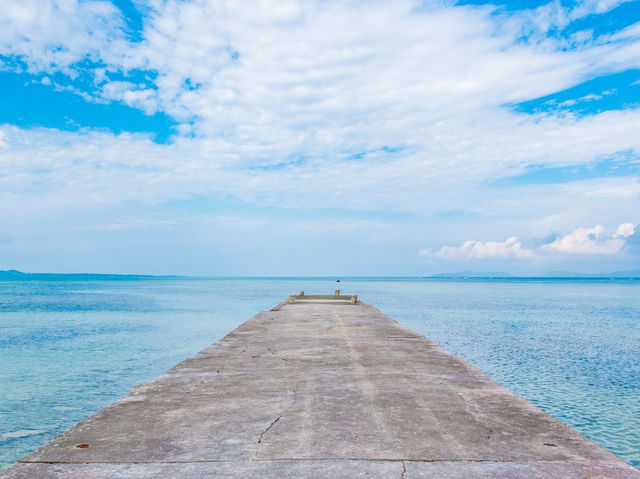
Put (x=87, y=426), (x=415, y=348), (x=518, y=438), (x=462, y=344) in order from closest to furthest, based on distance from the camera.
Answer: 1. (x=518, y=438)
2. (x=87, y=426)
3. (x=415, y=348)
4. (x=462, y=344)

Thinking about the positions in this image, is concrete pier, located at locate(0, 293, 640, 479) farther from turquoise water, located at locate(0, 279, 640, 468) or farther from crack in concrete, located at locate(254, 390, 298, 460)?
turquoise water, located at locate(0, 279, 640, 468)

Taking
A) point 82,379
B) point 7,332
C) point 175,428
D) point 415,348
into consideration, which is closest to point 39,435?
point 82,379

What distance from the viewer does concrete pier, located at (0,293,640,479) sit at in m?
4.18

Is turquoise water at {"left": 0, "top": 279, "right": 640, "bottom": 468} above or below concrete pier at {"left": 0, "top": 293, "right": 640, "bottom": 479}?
below

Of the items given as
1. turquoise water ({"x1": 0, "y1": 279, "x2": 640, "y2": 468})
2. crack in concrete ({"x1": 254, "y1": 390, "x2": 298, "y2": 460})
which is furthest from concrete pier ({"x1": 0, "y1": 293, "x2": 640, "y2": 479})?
turquoise water ({"x1": 0, "y1": 279, "x2": 640, "y2": 468})

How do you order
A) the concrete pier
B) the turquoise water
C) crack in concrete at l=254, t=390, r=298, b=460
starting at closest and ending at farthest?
the concrete pier → crack in concrete at l=254, t=390, r=298, b=460 → the turquoise water

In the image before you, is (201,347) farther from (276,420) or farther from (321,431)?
(321,431)

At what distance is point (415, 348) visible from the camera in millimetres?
11898

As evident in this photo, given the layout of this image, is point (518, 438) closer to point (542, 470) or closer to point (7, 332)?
point (542, 470)

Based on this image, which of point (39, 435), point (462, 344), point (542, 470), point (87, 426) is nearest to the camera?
point (542, 470)

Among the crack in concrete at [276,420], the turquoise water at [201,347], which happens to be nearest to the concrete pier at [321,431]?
the crack in concrete at [276,420]

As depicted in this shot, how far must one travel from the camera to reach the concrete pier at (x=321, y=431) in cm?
418

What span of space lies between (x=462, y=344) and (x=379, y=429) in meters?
19.5

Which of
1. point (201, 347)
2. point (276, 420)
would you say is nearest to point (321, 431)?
point (276, 420)
